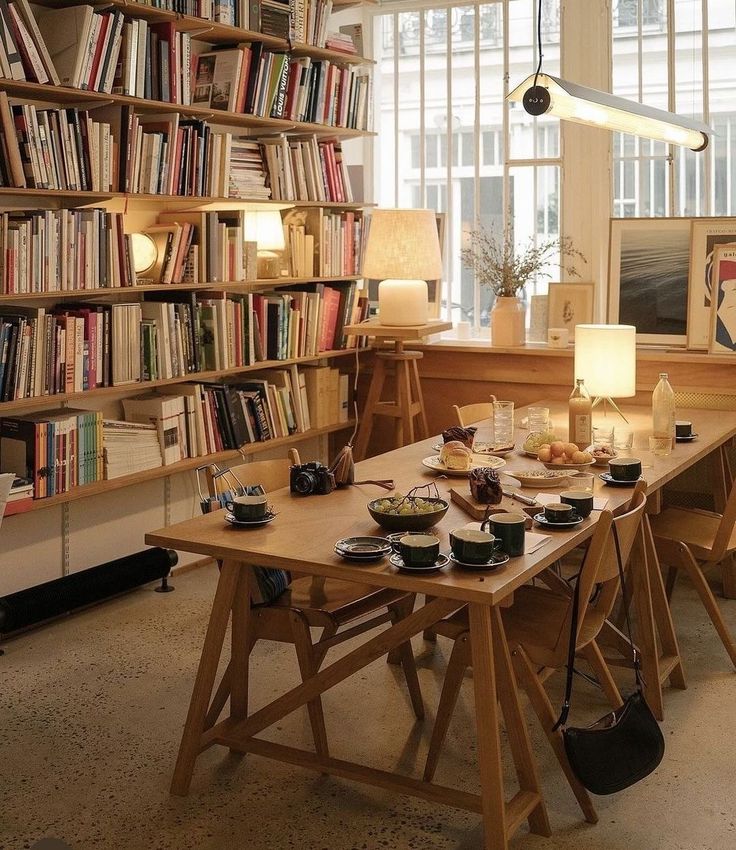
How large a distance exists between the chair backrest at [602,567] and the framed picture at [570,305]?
8.57ft

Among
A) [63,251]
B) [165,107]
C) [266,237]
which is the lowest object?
[63,251]

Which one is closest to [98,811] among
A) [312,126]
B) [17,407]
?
[17,407]

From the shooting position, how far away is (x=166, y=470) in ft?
15.4

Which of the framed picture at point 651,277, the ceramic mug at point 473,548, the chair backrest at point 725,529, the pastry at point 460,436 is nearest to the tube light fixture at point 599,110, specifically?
the framed picture at point 651,277

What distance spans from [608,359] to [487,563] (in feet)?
6.93

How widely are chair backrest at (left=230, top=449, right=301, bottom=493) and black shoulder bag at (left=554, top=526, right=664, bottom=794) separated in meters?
1.18

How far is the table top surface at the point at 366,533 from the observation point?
253 cm

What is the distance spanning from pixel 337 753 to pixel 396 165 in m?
3.83

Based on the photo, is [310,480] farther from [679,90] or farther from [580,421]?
[679,90]

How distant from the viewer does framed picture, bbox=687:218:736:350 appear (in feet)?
17.1

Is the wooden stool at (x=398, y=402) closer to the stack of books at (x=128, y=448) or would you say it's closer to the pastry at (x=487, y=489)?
the stack of books at (x=128, y=448)

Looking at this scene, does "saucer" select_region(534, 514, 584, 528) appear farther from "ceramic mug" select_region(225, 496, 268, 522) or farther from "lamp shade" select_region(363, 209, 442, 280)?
"lamp shade" select_region(363, 209, 442, 280)

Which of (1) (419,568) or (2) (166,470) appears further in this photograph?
(2) (166,470)

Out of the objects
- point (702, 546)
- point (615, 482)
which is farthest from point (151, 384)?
point (702, 546)
